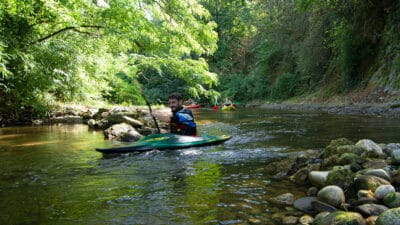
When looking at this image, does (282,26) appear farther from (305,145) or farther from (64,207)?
(64,207)

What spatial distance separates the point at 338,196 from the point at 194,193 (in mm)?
1392

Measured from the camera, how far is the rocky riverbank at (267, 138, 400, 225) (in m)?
2.66

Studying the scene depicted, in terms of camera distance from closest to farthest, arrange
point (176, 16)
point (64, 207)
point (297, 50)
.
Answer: point (64, 207) → point (176, 16) → point (297, 50)

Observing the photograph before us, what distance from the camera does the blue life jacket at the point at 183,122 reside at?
273 inches

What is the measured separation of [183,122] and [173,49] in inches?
103

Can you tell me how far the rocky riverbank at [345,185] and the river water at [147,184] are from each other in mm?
175

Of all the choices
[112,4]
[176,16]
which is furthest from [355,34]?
[112,4]

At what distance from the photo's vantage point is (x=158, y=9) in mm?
8609

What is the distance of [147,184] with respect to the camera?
4.03m

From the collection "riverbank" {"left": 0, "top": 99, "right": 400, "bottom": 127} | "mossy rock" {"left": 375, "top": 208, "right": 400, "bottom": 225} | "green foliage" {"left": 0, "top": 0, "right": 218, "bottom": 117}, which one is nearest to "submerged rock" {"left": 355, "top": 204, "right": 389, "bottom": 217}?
"mossy rock" {"left": 375, "top": 208, "right": 400, "bottom": 225}

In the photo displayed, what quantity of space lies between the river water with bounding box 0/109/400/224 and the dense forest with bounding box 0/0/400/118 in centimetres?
193

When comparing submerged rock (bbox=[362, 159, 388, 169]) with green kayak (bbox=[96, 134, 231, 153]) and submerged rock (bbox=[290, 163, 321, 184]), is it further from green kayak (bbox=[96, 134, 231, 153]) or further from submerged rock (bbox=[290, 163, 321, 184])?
green kayak (bbox=[96, 134, 231, 153])

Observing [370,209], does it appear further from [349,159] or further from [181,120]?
[181,120]

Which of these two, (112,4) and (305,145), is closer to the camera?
(305,145)
